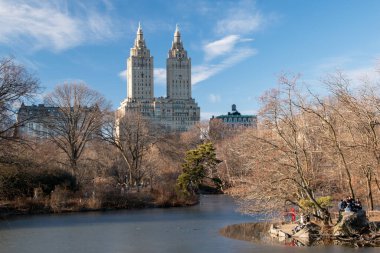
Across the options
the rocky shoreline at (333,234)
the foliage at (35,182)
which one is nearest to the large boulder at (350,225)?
the rocky shoreline at (333,234)

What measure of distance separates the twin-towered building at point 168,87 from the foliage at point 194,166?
99752 millimetres

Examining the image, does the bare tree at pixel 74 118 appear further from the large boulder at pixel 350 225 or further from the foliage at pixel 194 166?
the large boulder at pixel 350 225

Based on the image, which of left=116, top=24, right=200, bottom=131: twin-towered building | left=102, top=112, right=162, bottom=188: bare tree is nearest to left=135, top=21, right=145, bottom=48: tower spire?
left=116, top=24, right=200, bottom=131: twin-towered building

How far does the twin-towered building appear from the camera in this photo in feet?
486

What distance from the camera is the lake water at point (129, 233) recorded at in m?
19.5

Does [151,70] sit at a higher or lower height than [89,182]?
higher

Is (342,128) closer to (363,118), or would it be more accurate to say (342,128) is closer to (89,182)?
(363,118)

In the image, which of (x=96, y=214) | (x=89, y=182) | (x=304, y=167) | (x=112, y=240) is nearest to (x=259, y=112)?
(x=304, y=167)

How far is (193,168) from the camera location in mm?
45000

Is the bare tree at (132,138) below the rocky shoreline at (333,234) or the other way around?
the other way around

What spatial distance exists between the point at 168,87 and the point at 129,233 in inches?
5250

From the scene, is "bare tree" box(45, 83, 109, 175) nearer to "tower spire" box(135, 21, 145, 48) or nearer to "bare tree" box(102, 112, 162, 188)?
"bare tree" box(102, 112, 162, 188)

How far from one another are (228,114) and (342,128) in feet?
420

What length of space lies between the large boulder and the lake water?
5.90 feet
